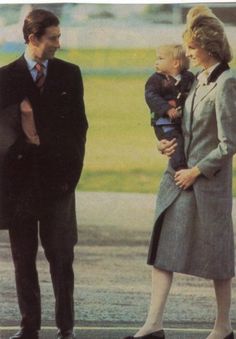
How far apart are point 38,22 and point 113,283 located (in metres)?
1.42

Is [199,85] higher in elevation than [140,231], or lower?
higher

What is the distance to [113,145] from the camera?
3.88 m

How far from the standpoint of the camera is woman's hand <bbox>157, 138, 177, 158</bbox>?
11.9 feet

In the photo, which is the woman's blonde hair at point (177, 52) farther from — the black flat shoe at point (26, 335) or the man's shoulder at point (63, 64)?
the black flat shoe at point (26, 335)

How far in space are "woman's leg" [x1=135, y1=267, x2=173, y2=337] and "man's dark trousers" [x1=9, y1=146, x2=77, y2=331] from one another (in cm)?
41

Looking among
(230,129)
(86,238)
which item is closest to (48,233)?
(86,238)

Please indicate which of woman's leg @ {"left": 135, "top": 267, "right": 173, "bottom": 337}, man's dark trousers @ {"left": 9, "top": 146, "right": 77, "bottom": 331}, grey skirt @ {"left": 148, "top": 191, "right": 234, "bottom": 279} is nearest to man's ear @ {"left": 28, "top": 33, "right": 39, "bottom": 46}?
man's dark trousers @ {"left": 9, "top": 146, "right": 77, "bottom": 331}

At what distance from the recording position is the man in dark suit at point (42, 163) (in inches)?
147

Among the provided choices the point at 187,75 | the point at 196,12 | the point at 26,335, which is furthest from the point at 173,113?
the point at 26,335

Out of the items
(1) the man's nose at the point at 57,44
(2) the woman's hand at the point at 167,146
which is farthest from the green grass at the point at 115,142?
(1) the man's nose at the point at 57,44

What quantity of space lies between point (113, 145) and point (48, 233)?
0.58 meters

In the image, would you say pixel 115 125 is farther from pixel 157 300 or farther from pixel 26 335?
pixel 26 335

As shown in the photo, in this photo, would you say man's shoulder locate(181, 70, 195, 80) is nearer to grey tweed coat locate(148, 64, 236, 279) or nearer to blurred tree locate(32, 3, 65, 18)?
grey tweed coat locate(148, 64, 236, 279)

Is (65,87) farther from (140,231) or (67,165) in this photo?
(140,231)
